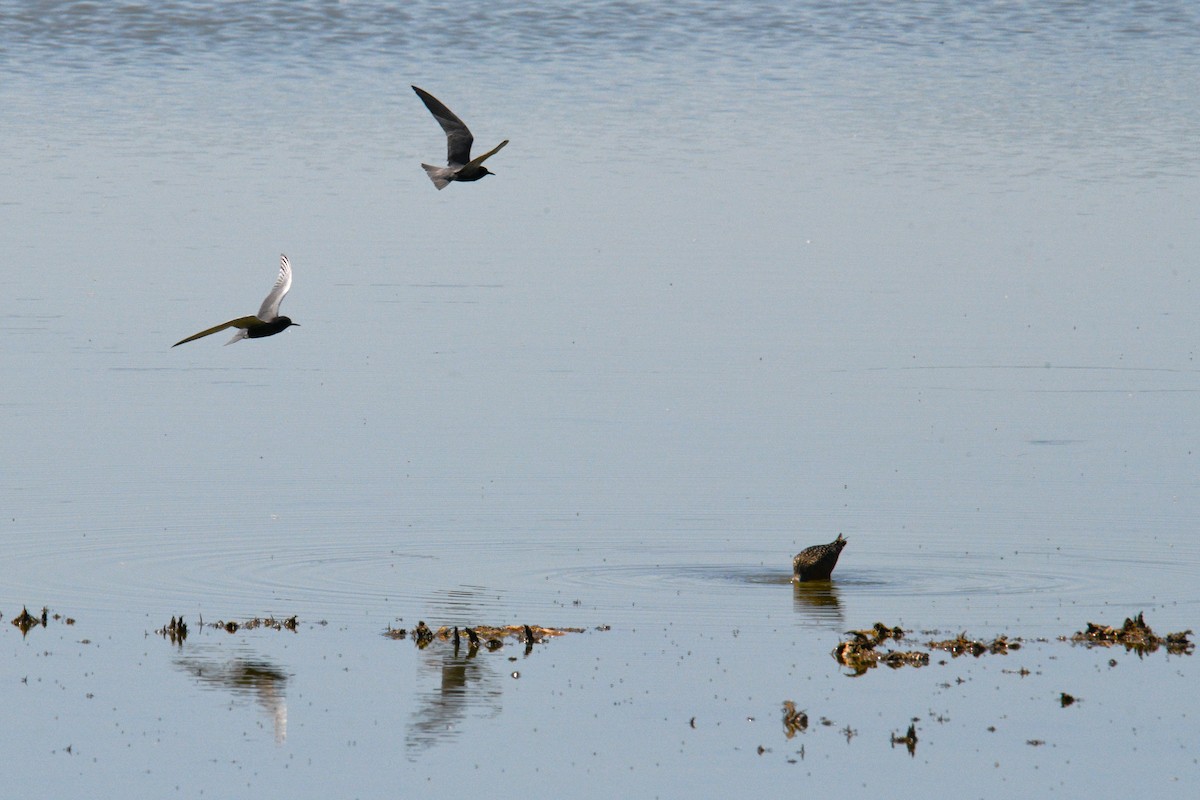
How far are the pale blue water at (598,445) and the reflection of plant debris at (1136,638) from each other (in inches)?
9.2

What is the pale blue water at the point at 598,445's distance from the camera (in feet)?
41.4

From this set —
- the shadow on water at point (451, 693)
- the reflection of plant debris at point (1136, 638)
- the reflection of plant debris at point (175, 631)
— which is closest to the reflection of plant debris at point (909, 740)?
the shadow on water at point (451, 693)

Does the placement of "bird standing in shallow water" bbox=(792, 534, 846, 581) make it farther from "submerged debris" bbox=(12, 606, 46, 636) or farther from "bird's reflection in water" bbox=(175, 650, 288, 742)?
"submerged debris" bbox=(12, 606, 46, 636)

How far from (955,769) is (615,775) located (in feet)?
6.14

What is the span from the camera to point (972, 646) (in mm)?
14375

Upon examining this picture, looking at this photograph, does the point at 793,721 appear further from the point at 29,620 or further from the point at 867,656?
the point at 29,620

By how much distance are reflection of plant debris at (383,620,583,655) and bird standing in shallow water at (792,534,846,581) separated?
89.9 inches

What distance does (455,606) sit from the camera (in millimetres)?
15648

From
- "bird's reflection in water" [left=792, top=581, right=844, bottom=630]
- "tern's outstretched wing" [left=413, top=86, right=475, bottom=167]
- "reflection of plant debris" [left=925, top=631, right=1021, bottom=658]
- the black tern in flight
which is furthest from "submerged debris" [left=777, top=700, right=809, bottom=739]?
"tern's outstretched wing" [left=413, top=86, right=475, bottom=167]

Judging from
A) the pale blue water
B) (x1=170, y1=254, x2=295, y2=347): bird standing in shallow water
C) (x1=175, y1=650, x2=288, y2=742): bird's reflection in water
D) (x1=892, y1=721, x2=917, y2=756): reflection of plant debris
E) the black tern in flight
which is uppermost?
the black tern in flight

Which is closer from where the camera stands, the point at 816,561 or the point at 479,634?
the point at 479,634

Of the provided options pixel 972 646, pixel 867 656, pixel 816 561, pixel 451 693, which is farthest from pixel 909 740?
pixel 816 561

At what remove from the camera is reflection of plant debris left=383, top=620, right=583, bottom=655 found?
14.4 metres

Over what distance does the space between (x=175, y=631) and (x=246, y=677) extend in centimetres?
122
